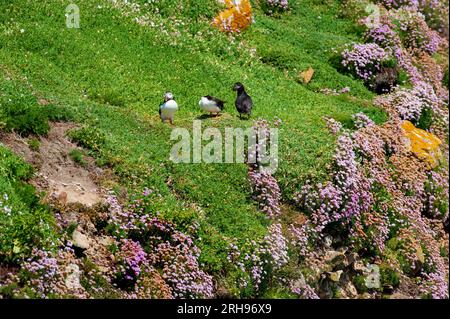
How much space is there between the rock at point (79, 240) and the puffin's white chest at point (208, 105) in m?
6.75

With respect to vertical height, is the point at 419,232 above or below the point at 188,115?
below

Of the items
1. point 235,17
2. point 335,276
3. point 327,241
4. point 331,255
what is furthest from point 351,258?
point 235,17

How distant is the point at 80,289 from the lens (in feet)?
60.4

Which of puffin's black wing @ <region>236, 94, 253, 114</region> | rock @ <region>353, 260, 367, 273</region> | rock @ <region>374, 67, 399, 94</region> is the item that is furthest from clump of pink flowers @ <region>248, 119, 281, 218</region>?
rock @ <region>374, 67, 399, 94</region>

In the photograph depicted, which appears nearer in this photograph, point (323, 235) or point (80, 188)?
point (80, 188)

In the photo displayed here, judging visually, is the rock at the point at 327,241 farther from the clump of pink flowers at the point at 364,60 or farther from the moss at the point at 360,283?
the clump of pink flowers at the point at 364,60

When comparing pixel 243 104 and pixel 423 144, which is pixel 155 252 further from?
pixel 423 144

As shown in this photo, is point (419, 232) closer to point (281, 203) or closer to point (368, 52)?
point (281, 203)

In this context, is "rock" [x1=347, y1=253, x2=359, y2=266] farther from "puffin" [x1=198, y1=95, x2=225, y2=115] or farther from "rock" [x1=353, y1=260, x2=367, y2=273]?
"puffin" [x1=198, y1=95, x2=225, y2=115]

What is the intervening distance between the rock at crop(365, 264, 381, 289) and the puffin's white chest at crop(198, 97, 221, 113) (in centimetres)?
619

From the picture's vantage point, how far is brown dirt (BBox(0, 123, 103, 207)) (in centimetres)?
2048

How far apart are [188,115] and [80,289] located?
864 cm

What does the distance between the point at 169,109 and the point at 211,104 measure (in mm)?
1503

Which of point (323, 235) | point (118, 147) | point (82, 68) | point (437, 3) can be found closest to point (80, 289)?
point (118, 147)
